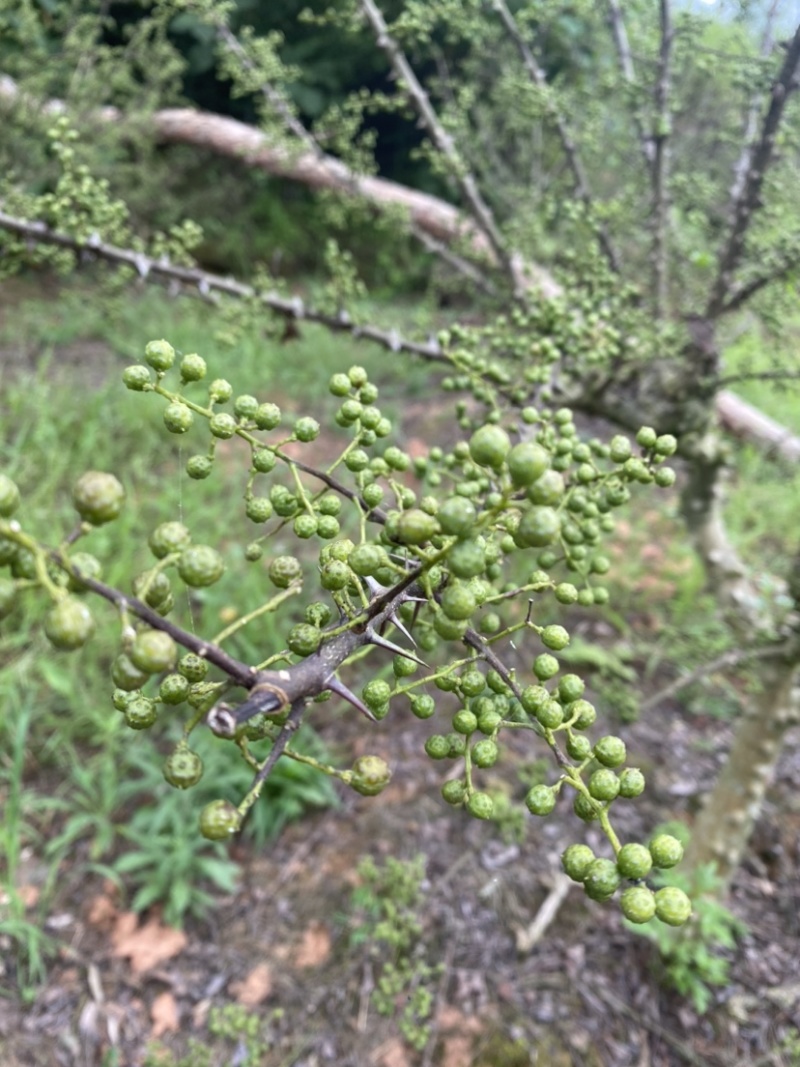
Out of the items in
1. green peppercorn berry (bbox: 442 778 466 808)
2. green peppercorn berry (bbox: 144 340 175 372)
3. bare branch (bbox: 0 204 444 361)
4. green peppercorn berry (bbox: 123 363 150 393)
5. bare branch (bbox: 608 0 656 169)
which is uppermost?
bare branch (bbox: 608 0 656 169)

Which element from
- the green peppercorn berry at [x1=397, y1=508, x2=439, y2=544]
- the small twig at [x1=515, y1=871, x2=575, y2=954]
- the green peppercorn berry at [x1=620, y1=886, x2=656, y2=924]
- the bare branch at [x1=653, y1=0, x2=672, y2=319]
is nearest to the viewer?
the green peppercorn berry at [x1=397, y1=508, x2=439, y2=544]

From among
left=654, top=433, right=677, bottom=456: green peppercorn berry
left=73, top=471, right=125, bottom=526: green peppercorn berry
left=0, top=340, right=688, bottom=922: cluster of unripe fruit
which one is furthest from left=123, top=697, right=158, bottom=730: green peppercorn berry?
left=654, top=433, right=677, bottom=456: green peppercorn berry

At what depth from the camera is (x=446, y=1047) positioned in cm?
Answer: 275

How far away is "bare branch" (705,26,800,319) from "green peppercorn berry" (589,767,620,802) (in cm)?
216

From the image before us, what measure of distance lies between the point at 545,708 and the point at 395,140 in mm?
10171

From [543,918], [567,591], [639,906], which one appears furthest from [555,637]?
[543,918]

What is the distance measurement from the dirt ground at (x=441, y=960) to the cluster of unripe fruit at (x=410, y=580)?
2.22 meters

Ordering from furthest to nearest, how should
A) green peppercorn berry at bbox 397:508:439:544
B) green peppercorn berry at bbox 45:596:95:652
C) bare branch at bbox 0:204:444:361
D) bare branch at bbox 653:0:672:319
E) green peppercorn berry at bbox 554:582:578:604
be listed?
bare branch at bbox 653:0:672:319
bare branch at bbox 0:204:444:361
green peppercorn berry at bbox 554:582:578:604
green peppercorn berry at bbox 397:508:439:544
green peppercorn berry at bbox 45:596:95:652

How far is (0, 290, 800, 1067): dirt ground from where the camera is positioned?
275 centimetres

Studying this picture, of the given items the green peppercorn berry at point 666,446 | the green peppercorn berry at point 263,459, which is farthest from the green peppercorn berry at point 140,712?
the green peppercorn berry at point 666,446

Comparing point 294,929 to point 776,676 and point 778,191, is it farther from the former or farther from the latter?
point 778,191

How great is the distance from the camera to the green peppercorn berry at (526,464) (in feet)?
2.37

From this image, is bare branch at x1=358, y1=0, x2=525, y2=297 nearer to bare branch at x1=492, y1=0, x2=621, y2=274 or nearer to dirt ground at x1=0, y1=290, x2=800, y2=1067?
bare branch at x1=492, y1=0, x2=621, y2=274

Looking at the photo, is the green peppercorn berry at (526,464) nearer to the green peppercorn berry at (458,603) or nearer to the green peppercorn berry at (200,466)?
the green peppercorn berry at (458,603)
